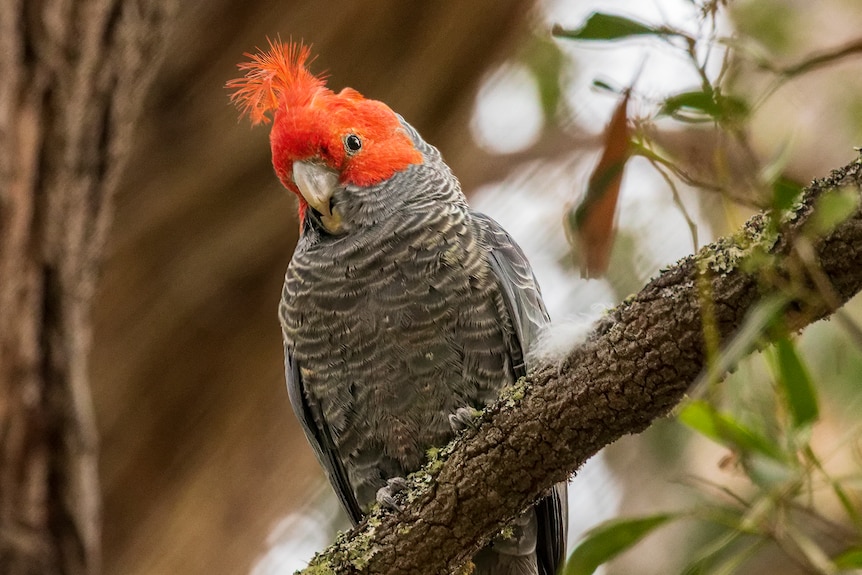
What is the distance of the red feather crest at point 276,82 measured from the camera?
259cm

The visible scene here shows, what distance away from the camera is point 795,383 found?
121 cm

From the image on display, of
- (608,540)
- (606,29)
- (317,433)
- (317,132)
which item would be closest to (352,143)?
(317,132)

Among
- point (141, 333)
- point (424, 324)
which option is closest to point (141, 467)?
point (141, 333)

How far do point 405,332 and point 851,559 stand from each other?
1392 mm

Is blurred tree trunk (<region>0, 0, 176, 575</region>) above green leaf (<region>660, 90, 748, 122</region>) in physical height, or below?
above

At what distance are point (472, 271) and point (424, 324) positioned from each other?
202 mm

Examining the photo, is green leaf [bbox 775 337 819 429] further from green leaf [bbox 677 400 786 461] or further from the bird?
the bird

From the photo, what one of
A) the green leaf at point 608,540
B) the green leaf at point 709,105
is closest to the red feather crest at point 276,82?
the green leaf at point 709,105

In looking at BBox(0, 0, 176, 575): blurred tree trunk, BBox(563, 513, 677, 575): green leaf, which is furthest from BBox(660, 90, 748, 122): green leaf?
BBox(0, 0, 176, 575): blurred tree trunk

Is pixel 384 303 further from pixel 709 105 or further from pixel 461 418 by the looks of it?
pixel 709 105

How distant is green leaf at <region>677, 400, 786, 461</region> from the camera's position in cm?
117

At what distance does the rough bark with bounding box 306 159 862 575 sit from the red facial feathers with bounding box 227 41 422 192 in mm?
1045

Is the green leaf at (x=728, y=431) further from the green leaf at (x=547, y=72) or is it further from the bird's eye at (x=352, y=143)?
the green leaf at (x=547, y=72)

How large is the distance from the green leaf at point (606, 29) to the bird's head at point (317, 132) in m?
1.48
